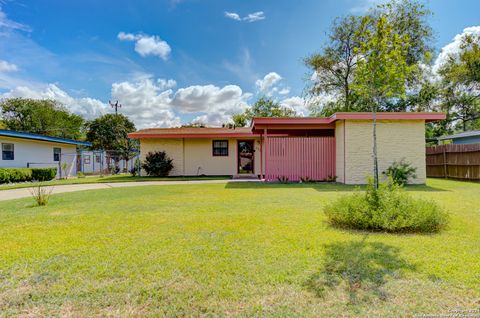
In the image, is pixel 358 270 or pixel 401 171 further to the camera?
pixel 401 171

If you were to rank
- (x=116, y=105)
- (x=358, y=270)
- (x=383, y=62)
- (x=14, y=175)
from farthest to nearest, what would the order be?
(x=116, y=105)
(x=14, y=175)
(x=383, y=62)
(x=358, y=270)

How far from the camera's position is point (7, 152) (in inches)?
593

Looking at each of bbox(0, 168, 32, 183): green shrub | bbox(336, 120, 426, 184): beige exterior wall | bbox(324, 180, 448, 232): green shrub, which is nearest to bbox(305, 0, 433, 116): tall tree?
bbox(336, 120, 426, 184): beige exterior wall

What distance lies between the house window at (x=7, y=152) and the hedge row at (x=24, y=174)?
1772 millimetres

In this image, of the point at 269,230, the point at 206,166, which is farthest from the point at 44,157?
the point at 269,230

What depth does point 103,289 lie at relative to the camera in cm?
225

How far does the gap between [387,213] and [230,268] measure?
2649 mm

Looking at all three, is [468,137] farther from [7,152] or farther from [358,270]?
[7,152]

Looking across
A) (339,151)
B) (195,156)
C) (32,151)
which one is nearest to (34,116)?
(32,151)

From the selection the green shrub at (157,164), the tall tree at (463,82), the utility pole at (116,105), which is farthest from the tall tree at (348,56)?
the utility pole at (116,105)

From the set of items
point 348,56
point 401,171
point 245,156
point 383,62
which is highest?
point 348,56

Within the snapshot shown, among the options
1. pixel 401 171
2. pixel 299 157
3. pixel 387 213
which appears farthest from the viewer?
pixel 299 157

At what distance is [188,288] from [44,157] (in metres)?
20.2

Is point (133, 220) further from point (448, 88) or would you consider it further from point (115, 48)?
point (448, 88)
